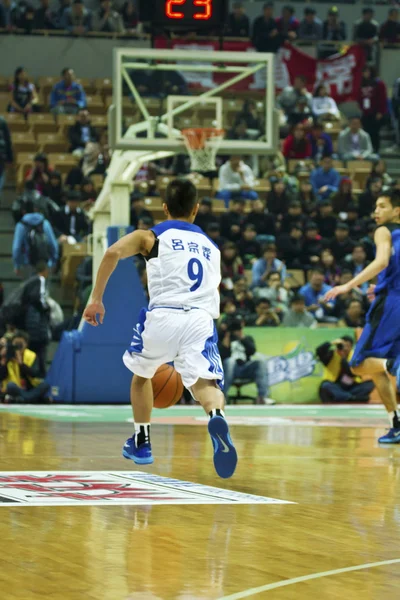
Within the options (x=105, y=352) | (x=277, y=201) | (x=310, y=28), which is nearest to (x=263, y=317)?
(x=105, y=352)

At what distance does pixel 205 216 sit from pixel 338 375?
13.2ft

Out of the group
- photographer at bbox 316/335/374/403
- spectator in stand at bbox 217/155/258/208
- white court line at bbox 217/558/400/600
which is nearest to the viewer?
white court line at bbox 217/558/400/600

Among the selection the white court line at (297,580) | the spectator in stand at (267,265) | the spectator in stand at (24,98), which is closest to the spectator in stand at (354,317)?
the spectator in stand at (267,265)

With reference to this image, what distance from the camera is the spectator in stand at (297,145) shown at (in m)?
22.5

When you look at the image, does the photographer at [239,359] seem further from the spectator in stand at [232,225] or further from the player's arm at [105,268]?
the player's arm at [105,268]

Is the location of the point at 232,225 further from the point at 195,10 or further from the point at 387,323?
the point at 387,323

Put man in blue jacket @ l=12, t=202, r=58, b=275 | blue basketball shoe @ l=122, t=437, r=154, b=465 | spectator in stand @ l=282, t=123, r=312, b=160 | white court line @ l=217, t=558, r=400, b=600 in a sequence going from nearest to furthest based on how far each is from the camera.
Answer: white court line @ l=217, t=558, r=400, b=600, blue basketball shoe @ l=122, t=437, r=154, b=465, man in blue jacket @ l=12, t=202, r=58, b=275, spectator in stand @ l=282, t=123, r=312, b=160

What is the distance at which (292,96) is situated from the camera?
24.0 metres

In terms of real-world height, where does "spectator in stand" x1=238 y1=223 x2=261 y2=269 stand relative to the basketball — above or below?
below

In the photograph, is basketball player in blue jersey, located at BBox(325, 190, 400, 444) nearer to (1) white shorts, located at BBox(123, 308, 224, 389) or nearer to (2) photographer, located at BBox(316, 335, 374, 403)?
(1) white shorts, located at BBox(123, 308, 224, 389)

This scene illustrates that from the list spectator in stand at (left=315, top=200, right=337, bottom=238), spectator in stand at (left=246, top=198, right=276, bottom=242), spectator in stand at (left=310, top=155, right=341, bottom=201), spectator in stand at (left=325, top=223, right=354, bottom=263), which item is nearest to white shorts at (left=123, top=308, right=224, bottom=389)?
spectator in stand at (left=246, top=198, right=276, bottom=242)

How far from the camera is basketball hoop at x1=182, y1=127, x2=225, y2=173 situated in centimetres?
1438

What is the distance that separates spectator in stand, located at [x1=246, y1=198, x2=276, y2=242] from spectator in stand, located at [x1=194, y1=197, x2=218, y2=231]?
0.70 m

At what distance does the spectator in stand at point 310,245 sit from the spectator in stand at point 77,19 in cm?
790
